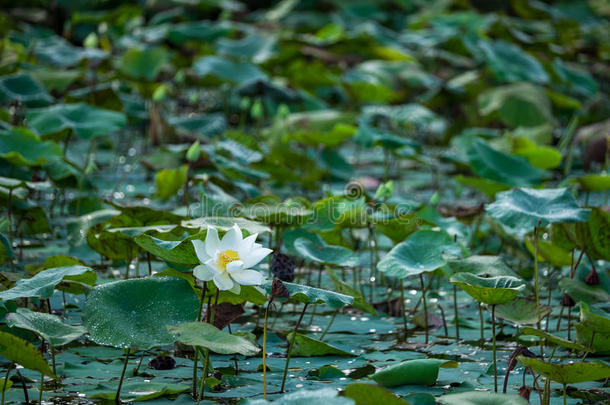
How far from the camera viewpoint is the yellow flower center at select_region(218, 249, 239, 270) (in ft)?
4.86

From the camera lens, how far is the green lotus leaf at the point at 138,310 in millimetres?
Answer: 1520

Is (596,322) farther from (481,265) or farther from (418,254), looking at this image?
(418,254)

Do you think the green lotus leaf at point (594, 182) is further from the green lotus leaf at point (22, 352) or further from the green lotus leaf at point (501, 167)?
the green lotus leaf at point (22, 352)

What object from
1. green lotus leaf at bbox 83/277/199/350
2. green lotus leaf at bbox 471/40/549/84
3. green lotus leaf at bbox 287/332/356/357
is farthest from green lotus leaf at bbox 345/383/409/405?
green lotus leaf at bbox 471/40/549/84

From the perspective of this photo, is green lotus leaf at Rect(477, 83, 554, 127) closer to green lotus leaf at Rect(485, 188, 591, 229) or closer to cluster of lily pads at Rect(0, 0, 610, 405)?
cluster of lily pads at Rect(0, 0, 610, 405)

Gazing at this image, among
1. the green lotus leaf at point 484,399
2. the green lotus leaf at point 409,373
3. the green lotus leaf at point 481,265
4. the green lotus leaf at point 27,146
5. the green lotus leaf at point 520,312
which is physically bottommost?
the green lotus leaf at point 409,373

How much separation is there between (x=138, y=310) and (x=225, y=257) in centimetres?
23

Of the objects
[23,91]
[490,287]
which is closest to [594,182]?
[490,287]

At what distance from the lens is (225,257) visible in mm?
1484

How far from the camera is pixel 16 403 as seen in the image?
61.2 inches

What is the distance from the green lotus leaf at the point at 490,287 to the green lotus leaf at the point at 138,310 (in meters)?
0.56

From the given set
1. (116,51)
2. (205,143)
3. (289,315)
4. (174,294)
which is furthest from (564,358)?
(116,51)

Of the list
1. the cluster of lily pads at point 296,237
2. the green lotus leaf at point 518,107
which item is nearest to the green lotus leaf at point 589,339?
the cluster of lily pads at point 296,237

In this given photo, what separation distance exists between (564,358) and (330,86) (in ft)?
11.3
